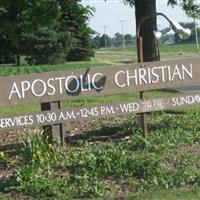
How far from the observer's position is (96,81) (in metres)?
8.44

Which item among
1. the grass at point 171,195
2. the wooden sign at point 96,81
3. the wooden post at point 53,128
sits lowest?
the grass at point 171,195

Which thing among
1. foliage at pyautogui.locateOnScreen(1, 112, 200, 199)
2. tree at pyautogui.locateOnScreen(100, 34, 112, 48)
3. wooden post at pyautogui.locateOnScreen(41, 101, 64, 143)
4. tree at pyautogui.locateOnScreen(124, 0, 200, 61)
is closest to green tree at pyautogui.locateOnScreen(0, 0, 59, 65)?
tree at pyautogui.locateOnScreen(124, 0, 200, 61)

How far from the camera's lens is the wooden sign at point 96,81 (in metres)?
7.95

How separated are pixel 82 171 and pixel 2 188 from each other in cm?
95

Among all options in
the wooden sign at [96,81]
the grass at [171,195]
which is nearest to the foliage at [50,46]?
the wooden sign at [96,81]

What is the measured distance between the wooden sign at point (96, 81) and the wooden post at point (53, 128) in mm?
98

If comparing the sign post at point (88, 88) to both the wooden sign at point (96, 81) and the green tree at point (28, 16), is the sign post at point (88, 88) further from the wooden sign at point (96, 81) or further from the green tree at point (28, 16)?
the green tree at point (28, 16)

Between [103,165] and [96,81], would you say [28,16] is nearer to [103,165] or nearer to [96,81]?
[96,81]

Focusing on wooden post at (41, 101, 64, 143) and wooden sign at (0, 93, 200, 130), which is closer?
wooden sign at (0, 93, 200, 130)

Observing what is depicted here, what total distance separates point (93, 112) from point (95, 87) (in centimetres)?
40

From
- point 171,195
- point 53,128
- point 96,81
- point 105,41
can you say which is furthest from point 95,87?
point 105,41

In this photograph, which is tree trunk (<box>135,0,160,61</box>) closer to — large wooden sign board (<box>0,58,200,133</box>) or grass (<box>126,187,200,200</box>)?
large wooden sign board (<box>0,58,200,133</box>)

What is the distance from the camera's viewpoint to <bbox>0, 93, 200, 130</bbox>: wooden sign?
782 centimetres

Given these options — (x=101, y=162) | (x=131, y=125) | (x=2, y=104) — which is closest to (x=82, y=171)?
(x=101, y=162)
